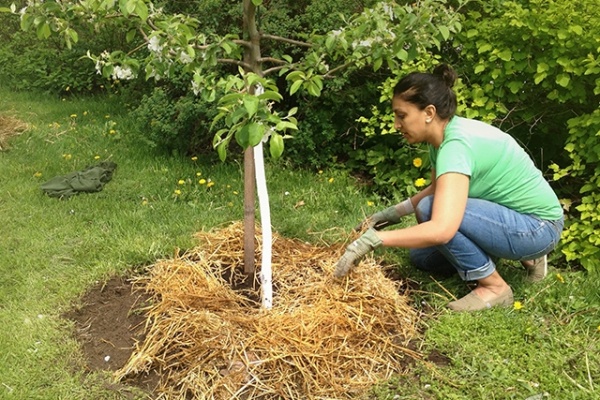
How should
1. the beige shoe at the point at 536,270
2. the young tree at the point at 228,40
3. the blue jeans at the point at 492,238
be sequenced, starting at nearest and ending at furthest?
the young tree at the point at 228,40, the blue jeans at the point at 492,238, the beige shoe at the point at 536,270

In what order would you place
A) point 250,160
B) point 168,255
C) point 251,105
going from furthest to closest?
1. point 168,255
2. point 250,160
3. point 251,105

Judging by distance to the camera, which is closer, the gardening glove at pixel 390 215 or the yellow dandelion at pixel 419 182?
the gardening glove at pixel 390 215

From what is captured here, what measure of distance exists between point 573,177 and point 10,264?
11.0 feet

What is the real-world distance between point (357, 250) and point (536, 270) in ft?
3.54

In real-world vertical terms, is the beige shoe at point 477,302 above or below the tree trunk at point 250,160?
below

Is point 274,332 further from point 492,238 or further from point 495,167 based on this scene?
point 495,167

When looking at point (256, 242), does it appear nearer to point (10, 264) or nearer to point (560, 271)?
point (10, 264)

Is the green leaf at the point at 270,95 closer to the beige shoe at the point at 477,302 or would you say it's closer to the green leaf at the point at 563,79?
the beige shoe at the point at 477,302

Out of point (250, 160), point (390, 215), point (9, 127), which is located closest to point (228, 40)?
point (250, 160)

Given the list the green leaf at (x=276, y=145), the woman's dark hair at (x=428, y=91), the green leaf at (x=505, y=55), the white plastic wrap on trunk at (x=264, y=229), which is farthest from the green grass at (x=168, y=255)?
the green leaf at (x=505, y=55)

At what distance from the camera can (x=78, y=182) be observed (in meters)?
4.40

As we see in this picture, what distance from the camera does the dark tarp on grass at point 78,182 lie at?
430 cm

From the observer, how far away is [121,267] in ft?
10.5

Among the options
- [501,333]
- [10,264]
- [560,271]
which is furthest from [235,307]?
[560,271]
